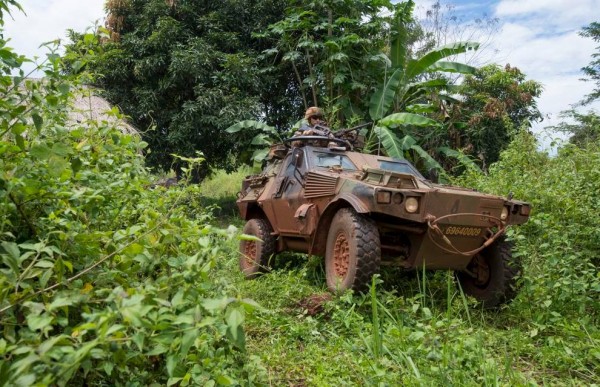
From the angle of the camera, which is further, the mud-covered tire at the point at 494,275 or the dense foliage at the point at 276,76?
the dense foliage at the point at 276,76

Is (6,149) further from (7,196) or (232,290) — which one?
(232,290)

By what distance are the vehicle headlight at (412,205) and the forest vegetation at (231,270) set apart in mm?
633

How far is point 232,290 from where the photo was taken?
200 cm

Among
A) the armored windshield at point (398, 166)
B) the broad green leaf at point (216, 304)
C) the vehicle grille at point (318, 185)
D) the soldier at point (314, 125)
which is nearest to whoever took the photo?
the broad green leaf at point (216, 304)

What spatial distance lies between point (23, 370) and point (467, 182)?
8177 mm

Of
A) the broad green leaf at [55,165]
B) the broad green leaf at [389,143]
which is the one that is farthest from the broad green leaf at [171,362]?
the broad green leaf at [389,143]

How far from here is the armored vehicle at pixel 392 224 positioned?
4.37 metres

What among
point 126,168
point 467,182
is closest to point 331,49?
point 467,182

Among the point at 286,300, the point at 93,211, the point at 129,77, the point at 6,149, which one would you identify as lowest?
the point at 286,300

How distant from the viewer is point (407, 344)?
124 inches

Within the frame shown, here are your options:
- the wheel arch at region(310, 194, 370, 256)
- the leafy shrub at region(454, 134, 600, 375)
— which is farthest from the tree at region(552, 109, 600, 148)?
the wheel arch at region(310, 194, 370, 256)

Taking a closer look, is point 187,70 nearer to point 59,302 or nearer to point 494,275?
point 494,275

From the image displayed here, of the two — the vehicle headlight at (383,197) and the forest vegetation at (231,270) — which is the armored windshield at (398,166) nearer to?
the forest vegetation at (231,270)

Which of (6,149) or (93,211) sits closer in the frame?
(6,149)
